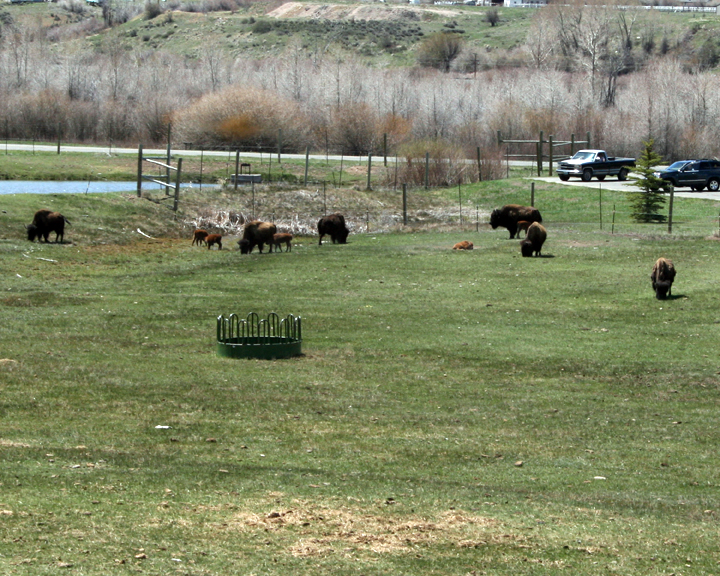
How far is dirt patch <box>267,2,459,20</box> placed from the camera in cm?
16688

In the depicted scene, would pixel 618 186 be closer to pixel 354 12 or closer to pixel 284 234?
pixel 284 234

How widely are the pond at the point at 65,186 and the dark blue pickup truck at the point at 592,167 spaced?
69.3ft

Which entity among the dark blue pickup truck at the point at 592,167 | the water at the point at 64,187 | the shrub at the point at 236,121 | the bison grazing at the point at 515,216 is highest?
the shrub at the point at 236,121

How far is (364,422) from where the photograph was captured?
13.4 metres

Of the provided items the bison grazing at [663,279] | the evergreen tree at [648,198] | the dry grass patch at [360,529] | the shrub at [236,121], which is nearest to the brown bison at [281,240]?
the bison grazing at [663,279]

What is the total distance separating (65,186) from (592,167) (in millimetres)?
28260

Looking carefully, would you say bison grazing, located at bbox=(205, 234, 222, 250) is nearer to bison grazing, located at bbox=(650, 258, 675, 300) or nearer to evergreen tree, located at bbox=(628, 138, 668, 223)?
bison grazing, located at bbox=(650, 258, 675, 300)

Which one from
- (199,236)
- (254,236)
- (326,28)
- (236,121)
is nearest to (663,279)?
(254,236)

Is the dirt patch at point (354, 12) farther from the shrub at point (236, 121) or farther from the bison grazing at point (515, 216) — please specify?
the bison grazing at point (515, 216)

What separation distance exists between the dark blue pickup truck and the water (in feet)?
69.5

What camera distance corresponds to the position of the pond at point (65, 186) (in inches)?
1699

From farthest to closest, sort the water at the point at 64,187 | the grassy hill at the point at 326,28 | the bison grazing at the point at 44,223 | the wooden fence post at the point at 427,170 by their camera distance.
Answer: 1. the grassy hill at the point at 326,28
2. the wooden fence post at the point at 427,170
3. the water at the point at 64,187
4. the bison grazing at the point at 44,223

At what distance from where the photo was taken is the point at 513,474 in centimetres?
1119

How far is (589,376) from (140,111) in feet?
227
